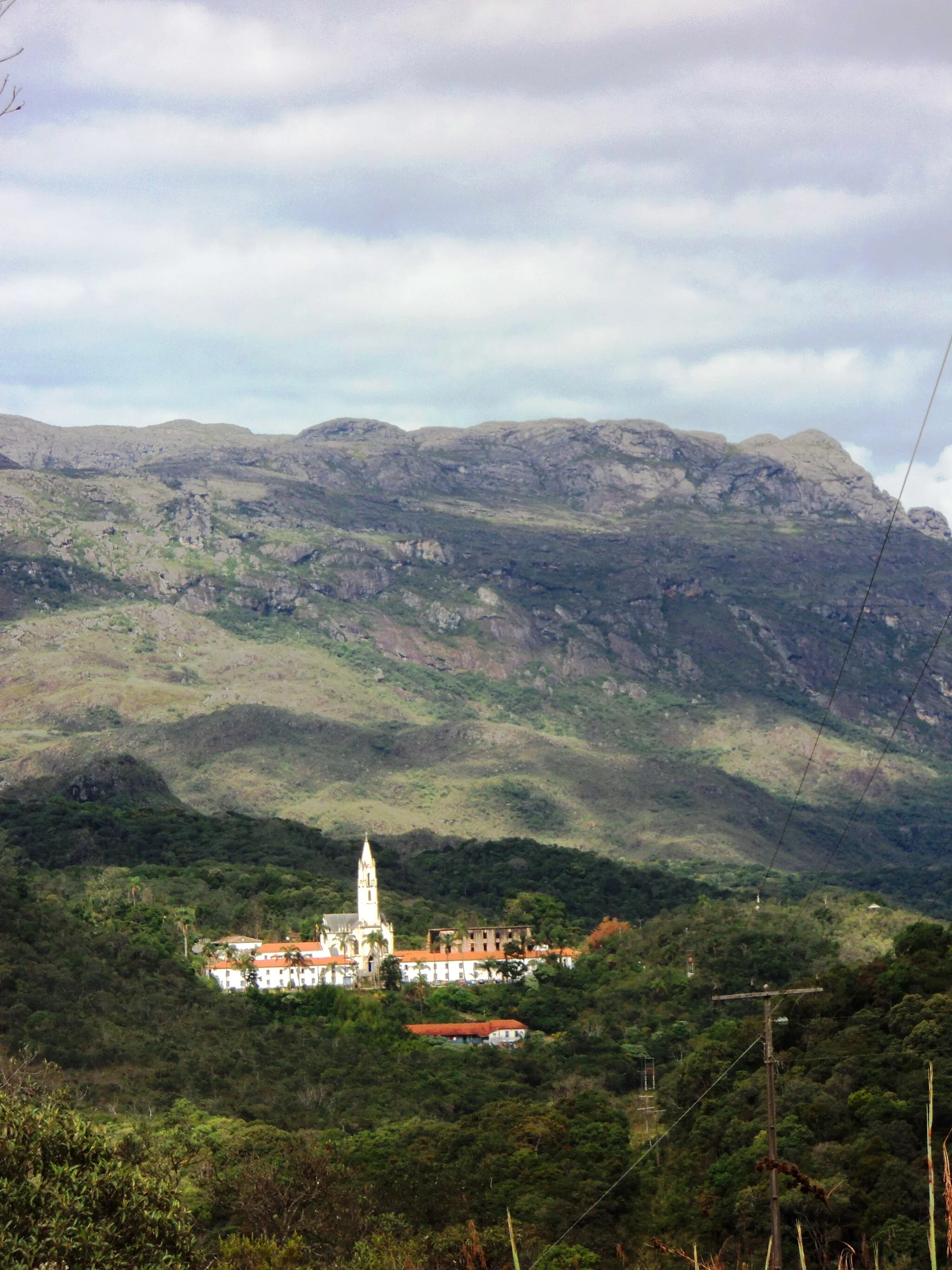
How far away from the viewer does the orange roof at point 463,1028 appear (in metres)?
123

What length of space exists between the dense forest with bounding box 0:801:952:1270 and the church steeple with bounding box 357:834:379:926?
9.70 meters

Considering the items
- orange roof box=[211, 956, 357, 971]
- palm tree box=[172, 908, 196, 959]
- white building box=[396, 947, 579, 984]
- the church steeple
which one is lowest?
white building box=[396, 947, 579, 984]

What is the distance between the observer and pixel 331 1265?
55406 mm

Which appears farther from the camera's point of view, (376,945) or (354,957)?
(376,945)

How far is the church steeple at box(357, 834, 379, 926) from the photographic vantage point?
148 meters

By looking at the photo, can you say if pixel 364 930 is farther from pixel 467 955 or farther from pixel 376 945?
pixel 467 955

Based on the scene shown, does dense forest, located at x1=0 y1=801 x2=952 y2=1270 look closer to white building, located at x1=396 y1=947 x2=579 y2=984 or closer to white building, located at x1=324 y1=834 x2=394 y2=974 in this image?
white building, located at x1=396 y1=947 x2=579 y2=984

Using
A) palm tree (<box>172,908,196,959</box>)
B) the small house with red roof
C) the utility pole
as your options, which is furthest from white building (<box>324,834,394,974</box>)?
the utility pole

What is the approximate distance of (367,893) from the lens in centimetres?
14888

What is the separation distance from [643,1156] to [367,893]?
7605 centimetres

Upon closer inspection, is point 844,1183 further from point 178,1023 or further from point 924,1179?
point 178,1023

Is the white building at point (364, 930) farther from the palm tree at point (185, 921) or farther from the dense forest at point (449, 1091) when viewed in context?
the palm tree at point (185, 921)

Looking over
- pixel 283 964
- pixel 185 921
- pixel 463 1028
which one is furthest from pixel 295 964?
pixel 463 1028

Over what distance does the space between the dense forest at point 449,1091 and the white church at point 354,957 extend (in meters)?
3.28
